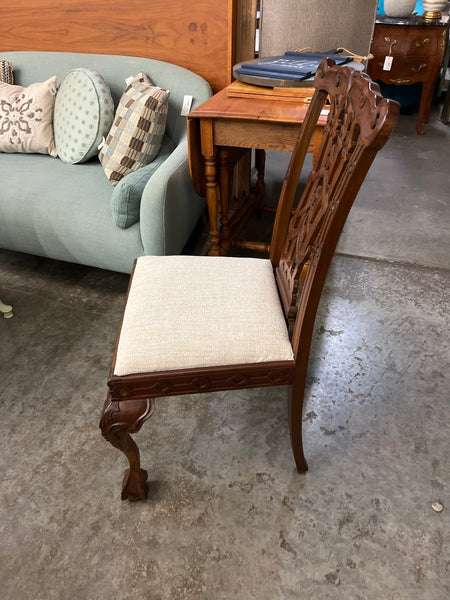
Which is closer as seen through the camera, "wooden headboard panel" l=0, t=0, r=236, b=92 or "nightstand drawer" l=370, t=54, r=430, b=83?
"wooden headboard panel" l=0, t=0, r=236, b=92

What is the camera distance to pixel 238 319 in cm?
105

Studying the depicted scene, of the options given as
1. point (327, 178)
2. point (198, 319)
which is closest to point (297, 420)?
point (198, 319)

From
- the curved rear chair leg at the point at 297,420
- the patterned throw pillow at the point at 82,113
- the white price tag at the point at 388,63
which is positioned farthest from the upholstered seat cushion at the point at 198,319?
the white price tag at the point at 388,63

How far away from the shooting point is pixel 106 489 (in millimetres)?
1233

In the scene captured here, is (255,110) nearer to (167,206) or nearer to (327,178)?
(167,206)

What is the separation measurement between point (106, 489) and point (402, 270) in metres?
1.66

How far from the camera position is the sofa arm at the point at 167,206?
1570 mm

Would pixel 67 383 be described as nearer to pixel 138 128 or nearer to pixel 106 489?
pixel 106 489

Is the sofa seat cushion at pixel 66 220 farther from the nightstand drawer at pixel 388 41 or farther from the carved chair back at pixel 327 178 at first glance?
the nightstand drawer at pixel 388 41

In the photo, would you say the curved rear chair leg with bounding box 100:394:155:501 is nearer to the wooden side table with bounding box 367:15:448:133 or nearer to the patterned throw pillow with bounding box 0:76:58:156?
the patterned throw pillow with bounding box 0:76:58:156

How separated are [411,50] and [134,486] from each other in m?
3.94

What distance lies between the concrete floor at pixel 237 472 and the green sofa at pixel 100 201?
266 mm

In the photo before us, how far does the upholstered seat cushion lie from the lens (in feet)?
3.23

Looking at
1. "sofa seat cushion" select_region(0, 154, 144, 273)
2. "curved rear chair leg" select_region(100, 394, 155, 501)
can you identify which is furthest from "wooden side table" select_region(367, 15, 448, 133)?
"curved rear chair leg" select_region(100, 394, 155, 501)
